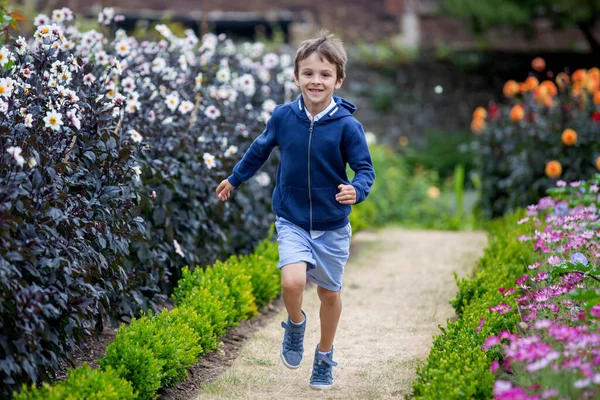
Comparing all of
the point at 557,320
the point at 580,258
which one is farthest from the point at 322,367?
the point at 580,258

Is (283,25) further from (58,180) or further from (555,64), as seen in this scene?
(58,180)

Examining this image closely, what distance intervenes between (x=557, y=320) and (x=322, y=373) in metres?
1.10

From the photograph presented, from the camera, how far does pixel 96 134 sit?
152 inches

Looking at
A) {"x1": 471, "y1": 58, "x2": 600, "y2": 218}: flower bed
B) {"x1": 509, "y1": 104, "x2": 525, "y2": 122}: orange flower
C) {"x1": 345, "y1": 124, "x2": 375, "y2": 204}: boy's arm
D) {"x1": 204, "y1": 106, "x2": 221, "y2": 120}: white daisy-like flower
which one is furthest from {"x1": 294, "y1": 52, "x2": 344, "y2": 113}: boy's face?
{"x1": 509, "y1": 104, "x2": 525, "y2": 122}: orange flower

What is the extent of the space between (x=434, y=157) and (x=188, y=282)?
9.79 metres

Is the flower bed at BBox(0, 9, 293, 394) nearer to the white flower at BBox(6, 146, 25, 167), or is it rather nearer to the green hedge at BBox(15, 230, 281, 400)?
the white flower at BBox(6, 146, 25, 167)

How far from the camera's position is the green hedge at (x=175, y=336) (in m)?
3.11

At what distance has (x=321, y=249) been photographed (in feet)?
11.9

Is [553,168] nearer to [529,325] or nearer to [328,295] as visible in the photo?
[529,325]

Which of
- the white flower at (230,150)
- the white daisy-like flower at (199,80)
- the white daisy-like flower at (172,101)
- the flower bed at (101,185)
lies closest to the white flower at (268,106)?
the flower bed at (101,185)

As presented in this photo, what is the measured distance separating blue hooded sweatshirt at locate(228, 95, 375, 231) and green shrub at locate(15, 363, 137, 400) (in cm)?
106

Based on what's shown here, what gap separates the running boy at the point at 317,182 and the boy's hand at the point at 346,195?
0.16 metres

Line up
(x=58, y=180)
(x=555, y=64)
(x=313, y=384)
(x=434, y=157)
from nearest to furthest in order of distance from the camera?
(x=58, y=180) < (x=313, y=384) < (x=434, y=157) < (x=555, y=64)

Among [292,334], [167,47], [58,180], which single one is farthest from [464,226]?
[58,180]
